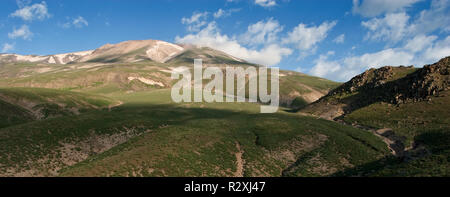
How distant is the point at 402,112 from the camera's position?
259 ft

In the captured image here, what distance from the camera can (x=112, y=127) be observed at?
64.0 m

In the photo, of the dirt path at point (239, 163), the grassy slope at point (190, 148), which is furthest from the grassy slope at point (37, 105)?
the dirt path at point (239, 163)

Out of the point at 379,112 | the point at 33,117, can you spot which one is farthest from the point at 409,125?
the point at 33,117

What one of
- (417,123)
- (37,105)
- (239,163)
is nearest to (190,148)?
(239,163)

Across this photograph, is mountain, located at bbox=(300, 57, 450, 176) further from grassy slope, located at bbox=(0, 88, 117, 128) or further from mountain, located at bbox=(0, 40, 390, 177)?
grassy slope, located at bbox=(0, 88, 117, 128)

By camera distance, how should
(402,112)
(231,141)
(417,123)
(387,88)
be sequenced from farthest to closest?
(387,88)
(402,112)
(417,123)
(231,141)

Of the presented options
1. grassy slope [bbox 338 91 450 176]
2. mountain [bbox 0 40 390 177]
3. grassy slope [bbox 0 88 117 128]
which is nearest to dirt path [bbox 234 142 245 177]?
mountain [bbox 0 40 390 177]

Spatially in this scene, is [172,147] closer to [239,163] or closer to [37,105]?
[239,163]

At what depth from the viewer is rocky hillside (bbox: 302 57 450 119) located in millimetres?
85625

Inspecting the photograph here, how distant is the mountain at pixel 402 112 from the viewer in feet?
130

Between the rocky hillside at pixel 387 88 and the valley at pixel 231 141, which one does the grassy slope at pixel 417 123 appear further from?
the rocky hillside at pixel 387 88

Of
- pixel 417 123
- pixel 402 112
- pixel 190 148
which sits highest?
pixel 402 112

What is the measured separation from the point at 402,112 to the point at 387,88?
23.5m
